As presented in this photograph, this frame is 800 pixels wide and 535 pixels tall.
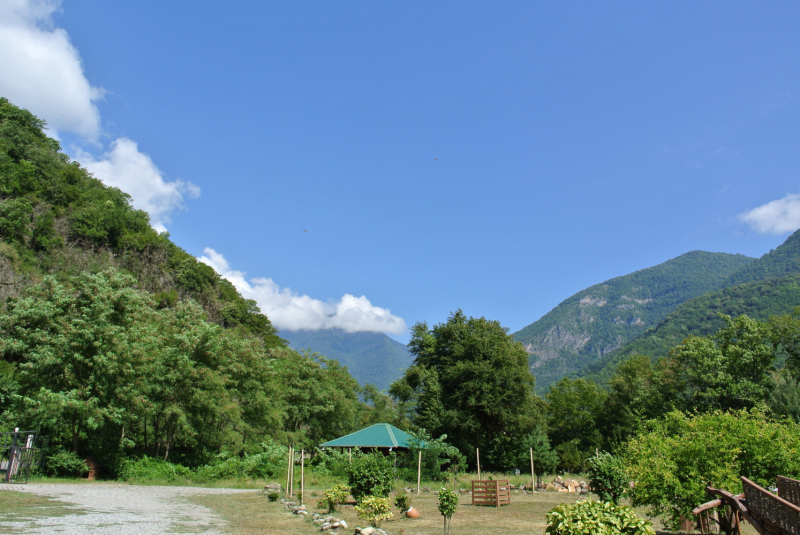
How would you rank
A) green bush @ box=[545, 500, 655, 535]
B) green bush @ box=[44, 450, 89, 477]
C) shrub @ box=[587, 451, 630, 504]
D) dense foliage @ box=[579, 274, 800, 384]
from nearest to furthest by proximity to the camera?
1. green bush @ box=[545, 500, 655, 535]
2. shrub @ box=[587, 451, 630, 504]
3. green bush @ box=[44, 450, 89, 477]
4. dense foliage @ box=[579, 274, 800, 384]

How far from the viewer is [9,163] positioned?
132 feet

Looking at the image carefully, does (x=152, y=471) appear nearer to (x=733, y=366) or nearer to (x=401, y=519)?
(x=401, y=519)

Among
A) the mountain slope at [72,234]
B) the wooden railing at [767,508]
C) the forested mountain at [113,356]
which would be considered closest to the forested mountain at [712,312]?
the forested mountain at [113,356]

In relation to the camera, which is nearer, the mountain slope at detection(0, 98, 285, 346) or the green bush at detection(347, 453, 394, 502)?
the green bush at detection(347, 453, 394, 502)

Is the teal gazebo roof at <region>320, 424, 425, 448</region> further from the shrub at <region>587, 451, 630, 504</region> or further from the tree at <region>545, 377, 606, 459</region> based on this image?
the tree at <region>545, 377, 606, 459</region>

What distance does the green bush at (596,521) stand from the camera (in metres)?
4.12

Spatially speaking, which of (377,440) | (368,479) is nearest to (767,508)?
(368,479)

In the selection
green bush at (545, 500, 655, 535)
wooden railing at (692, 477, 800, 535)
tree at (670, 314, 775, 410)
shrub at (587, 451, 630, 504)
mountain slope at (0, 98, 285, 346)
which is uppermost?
mountain slope at (0, 98, 285, 346)

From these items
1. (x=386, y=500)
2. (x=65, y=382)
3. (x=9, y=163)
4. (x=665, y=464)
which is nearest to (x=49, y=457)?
(x=65, y=382)

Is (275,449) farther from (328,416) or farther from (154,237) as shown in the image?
(154,237)

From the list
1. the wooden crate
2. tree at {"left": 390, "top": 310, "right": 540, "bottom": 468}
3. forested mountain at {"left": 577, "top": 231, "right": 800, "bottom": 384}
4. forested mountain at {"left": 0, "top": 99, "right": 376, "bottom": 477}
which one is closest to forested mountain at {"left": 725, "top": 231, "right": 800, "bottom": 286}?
forested mountain at {"left": 577, "top": 231, "right": 800, "bottom": 384}

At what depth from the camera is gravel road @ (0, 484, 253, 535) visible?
30.9ft

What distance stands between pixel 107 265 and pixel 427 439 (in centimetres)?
3555

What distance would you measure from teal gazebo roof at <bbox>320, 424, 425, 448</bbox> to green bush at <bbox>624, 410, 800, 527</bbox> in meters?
18.1
